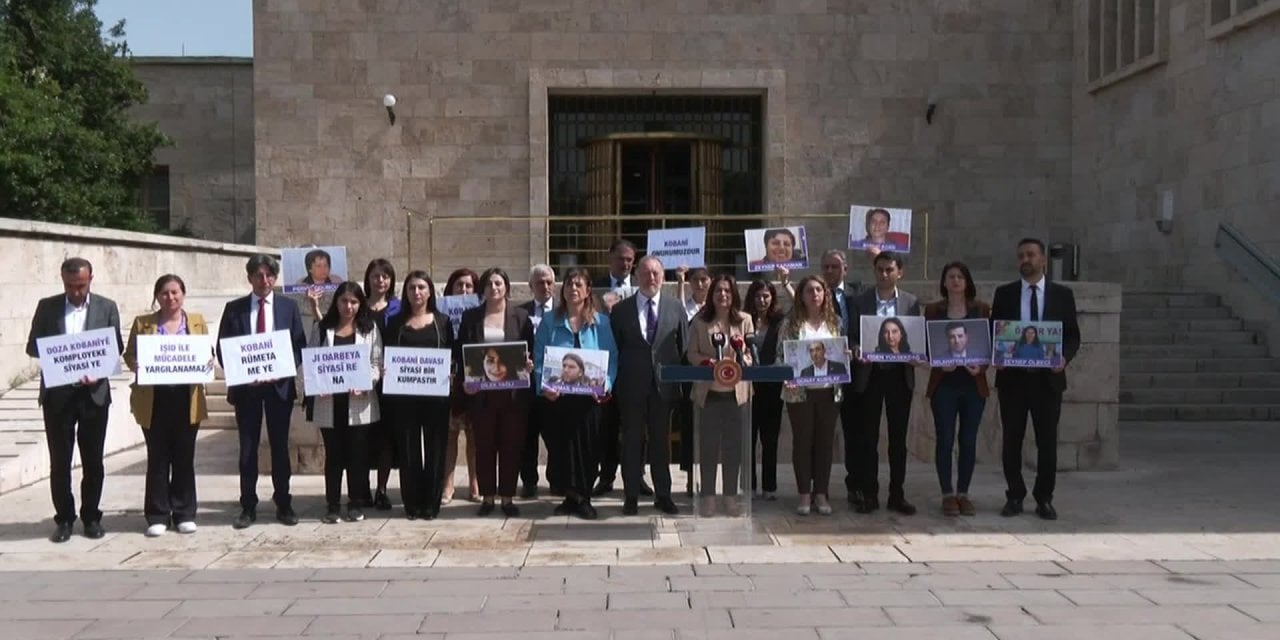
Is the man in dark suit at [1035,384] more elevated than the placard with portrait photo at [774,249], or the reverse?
the placard with portrait photo at [774,249]

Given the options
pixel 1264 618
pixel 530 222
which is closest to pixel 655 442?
pixel 1264 618

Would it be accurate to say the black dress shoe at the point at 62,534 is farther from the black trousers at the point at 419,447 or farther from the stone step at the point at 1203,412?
the stone step at the point at 1203,412

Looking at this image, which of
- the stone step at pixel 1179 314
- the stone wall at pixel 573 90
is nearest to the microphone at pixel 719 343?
the stone step at pixel 1179 314

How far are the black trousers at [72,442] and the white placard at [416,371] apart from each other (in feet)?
6.73

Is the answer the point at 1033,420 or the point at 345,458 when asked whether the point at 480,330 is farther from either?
the point at 1033,420

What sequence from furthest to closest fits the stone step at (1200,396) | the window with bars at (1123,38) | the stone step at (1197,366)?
the window with bars at (1123,38), the stone step at (1197,366), the stone step at (1200,396)

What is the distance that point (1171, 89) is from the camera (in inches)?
717

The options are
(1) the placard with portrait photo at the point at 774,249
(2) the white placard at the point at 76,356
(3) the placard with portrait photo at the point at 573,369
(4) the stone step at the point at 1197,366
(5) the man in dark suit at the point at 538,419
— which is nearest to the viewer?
(2) the white placard at the point at 76,356

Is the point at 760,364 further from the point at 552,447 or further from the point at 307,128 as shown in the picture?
the point at 307,128

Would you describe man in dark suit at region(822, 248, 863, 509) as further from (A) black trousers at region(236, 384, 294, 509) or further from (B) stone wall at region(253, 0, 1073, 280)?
(B) stone wall at region(253, 0, 1073, 280)

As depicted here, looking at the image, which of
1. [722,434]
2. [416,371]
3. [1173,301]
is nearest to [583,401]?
[722,434]

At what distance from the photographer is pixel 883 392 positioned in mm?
8883

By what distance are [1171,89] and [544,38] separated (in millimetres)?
10145

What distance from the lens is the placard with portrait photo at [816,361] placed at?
8578 mm
